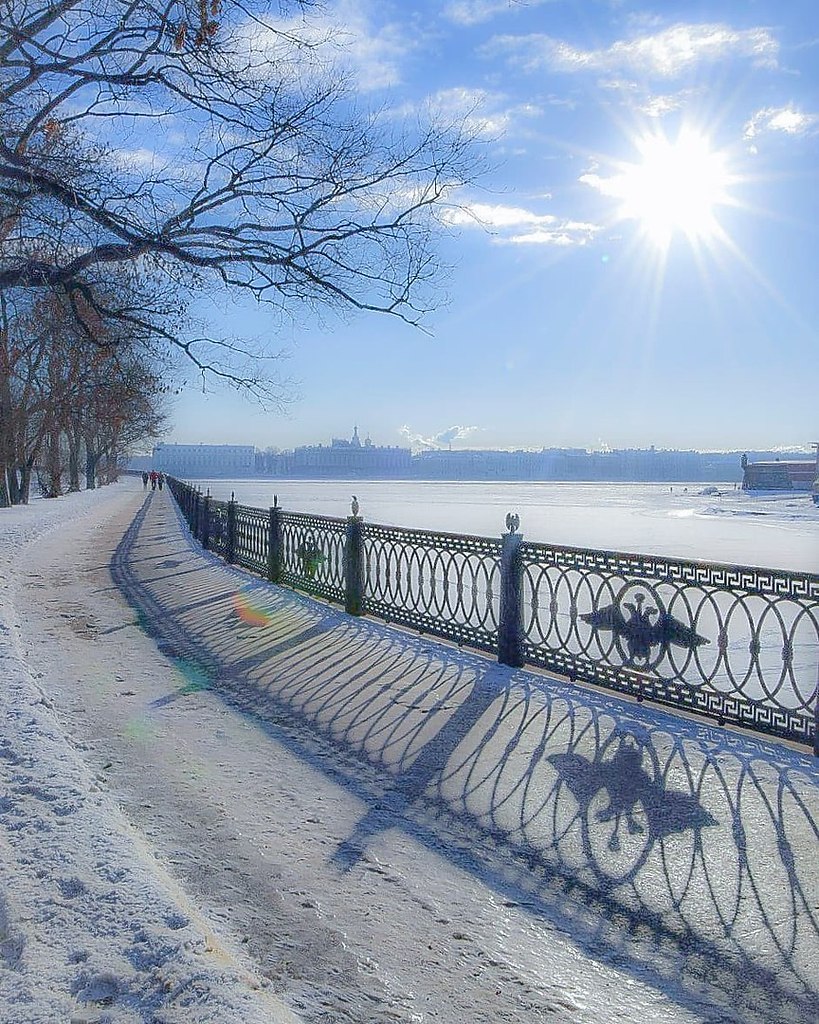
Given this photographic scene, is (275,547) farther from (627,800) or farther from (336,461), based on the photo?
(336,461)

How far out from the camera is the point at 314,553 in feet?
37.0

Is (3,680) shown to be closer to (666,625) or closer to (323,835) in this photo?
(323,835)

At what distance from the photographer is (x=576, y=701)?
6.11 m

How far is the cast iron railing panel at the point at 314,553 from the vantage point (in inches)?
412

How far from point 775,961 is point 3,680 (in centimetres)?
557

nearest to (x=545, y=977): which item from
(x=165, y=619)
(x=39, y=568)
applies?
(x=165, y=619)

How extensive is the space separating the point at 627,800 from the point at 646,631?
7.31ft

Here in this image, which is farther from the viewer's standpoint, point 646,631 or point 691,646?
point 646,631

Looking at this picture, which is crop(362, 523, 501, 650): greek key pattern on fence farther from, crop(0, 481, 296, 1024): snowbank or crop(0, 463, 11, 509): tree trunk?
crop(0, 463, 11, 509): tree trunk

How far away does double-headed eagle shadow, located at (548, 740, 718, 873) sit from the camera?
3.87m

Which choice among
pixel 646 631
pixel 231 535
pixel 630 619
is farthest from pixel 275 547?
pixel 646 631

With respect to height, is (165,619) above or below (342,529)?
below

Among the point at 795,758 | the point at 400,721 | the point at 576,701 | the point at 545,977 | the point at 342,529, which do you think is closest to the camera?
the point at 545,977

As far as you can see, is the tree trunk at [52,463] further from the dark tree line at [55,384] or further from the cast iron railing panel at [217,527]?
the cast iron railing panel at [217,527]
